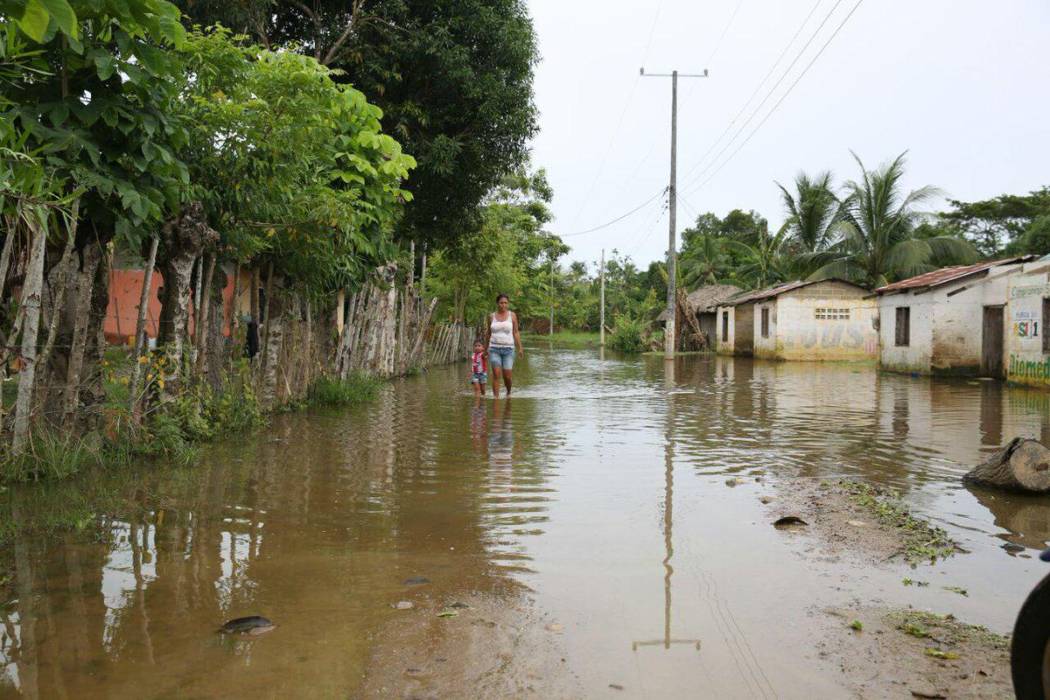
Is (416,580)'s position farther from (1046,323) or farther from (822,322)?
(822,322)

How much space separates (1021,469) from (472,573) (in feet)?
14.3

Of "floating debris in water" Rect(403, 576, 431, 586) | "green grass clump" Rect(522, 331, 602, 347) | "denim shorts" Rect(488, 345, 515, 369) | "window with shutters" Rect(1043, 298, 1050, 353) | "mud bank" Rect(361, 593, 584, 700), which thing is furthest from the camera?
"green grass clump" Rect(522, 331, 602, 347)

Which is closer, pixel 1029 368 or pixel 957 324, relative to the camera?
pixel 1029 368

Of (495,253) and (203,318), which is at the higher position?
(495,253)

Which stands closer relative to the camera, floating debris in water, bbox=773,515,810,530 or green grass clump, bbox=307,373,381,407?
floating debris in water, bbox=773,515,810,530

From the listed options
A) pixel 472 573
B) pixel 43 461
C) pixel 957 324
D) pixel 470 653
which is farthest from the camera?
pixel 957 324

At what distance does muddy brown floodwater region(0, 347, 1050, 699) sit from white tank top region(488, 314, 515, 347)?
4407 millimetres

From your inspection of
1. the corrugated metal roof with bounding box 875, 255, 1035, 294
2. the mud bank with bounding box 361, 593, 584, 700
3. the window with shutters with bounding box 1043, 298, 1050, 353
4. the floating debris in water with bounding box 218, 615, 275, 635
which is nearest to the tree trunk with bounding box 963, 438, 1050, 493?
the mud bank with bounding box 361, 593, 584, 700

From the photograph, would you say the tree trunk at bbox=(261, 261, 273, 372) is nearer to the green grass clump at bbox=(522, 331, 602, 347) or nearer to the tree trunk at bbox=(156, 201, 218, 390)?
the tree trunk at bbox=(156, 201, 218, 390)

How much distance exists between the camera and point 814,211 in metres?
33.6

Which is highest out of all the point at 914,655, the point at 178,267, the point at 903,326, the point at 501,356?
the point at 178,267

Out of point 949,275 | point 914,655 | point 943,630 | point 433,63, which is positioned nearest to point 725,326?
point 949,275

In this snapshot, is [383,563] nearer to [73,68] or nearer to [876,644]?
[876,644]

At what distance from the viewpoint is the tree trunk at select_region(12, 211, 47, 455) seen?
5.30m
